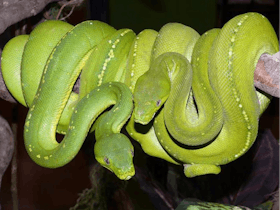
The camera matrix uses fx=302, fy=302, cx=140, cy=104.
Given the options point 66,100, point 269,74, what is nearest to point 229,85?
point 269,74

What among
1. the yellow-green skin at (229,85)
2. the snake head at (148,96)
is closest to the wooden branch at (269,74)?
the yellow-green skin at (229,85)

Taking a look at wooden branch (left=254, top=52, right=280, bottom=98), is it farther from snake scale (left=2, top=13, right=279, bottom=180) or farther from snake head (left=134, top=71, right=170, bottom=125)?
snake head (left=134, top=71, right=170, bottom=125)

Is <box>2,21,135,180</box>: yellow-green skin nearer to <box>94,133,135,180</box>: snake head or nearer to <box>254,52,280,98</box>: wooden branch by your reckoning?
<box>94,133,135,180</box>: snake head

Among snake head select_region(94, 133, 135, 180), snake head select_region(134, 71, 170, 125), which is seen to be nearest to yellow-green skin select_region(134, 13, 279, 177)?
snake head select_region(134, 71, 170, 125)

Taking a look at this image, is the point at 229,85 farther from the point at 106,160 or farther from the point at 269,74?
the point at 106,160

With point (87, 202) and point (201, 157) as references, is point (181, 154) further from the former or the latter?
point (87, 202)

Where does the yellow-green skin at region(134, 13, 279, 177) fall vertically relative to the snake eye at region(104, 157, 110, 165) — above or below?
above
